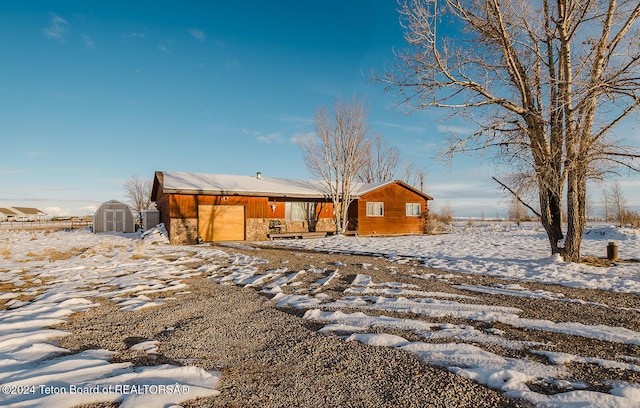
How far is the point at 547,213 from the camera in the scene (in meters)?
9.34

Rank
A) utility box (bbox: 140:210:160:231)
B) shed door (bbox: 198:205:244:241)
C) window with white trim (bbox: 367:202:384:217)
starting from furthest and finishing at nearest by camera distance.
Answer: window with white trim (bbox: 367:202:384:217) → utility box (bbox: 140:210:160:231) → shed door (bbox: 198:205:244:241)

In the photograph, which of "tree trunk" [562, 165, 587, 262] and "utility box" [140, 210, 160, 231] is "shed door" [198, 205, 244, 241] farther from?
"tree trunk" [562, 165, 587, 262]

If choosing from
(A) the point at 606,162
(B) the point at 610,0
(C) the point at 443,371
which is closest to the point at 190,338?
(C) the point at 443,371

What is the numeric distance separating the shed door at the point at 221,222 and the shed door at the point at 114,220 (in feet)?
32.4

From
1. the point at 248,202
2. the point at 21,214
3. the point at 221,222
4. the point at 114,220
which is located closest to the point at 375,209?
the point at 248,202

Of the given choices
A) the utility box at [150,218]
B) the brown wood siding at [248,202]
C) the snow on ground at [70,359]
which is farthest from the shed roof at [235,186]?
the snow on ground at [70,359]

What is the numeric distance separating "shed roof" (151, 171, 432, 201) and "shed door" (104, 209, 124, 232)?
2.77 meters

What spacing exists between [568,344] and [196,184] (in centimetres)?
1799

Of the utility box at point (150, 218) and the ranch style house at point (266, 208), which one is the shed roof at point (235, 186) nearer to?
the ranch style house at point (266, 208)

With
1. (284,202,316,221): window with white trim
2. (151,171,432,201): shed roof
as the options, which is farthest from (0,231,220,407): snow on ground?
(284,202,316,221): window with white trim

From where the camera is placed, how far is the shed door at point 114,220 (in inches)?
915

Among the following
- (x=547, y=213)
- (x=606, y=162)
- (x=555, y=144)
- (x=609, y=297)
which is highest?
(x=555, y=144)

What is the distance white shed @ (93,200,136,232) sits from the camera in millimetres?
22938

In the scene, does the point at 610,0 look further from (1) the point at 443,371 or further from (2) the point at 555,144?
(1) the point at 443,371
